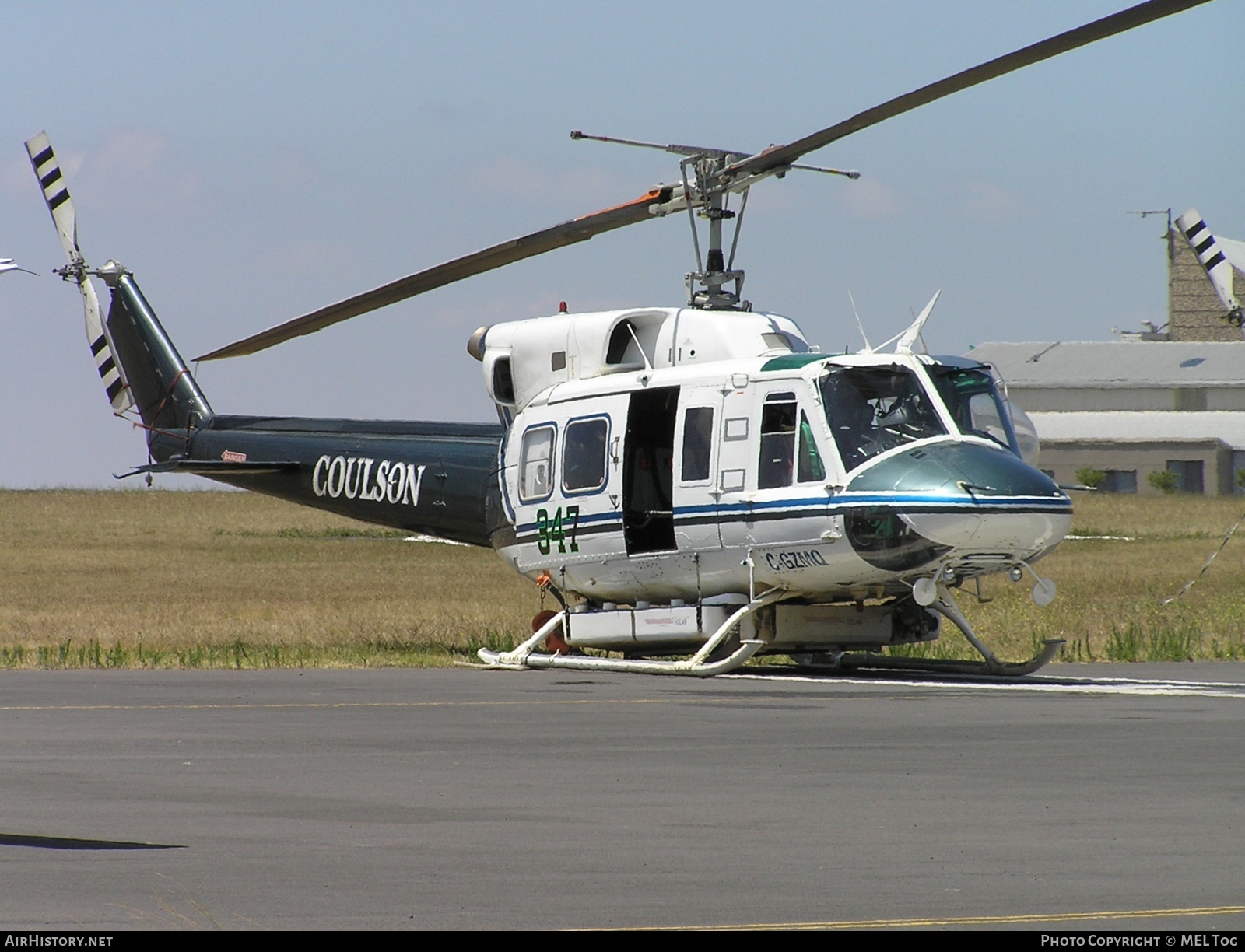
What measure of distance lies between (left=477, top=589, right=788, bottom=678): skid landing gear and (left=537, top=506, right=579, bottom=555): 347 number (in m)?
0.72

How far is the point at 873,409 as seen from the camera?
15.9 metres

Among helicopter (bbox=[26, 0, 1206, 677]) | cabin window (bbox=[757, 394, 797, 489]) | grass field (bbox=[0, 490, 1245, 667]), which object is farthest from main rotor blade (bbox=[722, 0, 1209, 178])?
grass field (bbox=[0, 490, 1245, 667])

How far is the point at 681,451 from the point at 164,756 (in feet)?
25.1

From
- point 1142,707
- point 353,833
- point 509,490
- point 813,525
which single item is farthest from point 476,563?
point 353,833

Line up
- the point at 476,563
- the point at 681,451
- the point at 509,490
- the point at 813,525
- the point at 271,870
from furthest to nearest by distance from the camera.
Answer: the point at 476,563 → the point at 509,490 → the point at 681,451 → the point at 813,525 → the point at 271,870

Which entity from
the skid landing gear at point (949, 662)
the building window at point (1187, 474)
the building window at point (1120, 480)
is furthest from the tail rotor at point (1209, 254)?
the building window at point (1120, 480)

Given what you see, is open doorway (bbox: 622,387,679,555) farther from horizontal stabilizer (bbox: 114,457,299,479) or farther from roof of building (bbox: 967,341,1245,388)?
roof of building (bbox: 967,341,1245,388)

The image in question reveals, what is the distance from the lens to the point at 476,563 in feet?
158

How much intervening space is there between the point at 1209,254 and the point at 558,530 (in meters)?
11.5

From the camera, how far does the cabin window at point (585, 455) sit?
17719 mm

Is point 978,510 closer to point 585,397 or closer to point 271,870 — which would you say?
point 585,397

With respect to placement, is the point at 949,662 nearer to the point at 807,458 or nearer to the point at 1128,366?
the point at 807,458

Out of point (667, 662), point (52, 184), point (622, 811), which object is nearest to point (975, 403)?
point (667, 662)

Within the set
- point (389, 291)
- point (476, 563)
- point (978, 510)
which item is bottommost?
point (476, 563)
